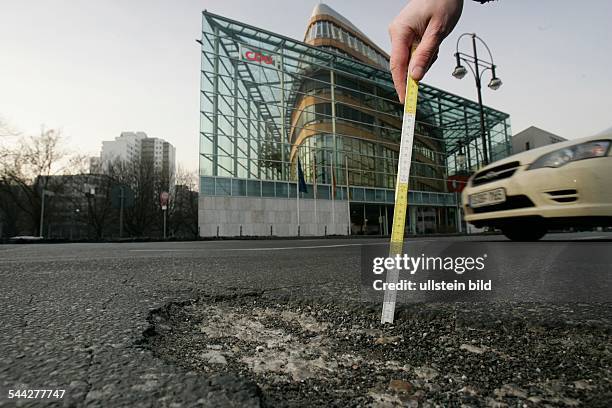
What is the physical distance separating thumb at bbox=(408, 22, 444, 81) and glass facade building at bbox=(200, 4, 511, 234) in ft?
58.1

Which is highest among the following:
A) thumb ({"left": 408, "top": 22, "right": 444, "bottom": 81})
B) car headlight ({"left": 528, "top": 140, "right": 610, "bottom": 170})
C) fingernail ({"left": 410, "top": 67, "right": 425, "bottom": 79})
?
thumb ({"left": 408, "top": 22, "right": 444, "bottom": 81})

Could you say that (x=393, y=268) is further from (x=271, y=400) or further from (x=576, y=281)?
(x=576, y=281)

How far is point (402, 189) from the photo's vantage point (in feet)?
3.84

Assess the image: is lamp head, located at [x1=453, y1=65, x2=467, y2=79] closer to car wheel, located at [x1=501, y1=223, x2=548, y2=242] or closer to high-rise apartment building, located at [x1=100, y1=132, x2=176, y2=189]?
car wheel, located at [x1=501, y1=223, x2=548, y2=242]

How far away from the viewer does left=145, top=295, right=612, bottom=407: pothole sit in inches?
26.4

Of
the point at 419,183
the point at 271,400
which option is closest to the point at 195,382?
the point at 271,400

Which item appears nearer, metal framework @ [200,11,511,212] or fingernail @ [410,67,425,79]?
fingernail @ [410,67,425,79]

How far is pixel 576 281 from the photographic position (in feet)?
5.72

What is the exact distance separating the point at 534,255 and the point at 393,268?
244 cm

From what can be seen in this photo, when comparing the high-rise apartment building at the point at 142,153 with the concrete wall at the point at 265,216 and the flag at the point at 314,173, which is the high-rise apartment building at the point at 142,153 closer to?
the concrete wall at the point at 265,216

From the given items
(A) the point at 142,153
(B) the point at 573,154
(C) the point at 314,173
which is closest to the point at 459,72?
(B) the point at 573,154

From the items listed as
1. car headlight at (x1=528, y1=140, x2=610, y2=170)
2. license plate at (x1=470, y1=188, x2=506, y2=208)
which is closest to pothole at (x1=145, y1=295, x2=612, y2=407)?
car headlight at (x1=528, y1=140, x2=610, y2=170)

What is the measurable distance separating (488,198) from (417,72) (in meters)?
1.05

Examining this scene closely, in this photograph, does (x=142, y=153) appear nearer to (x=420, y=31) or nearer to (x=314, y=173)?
(x=314, y=173)
